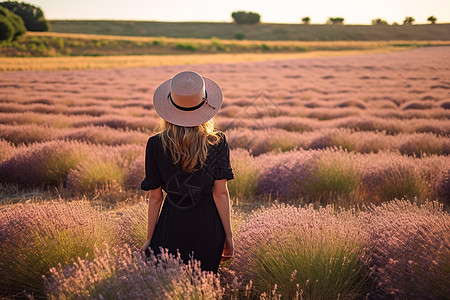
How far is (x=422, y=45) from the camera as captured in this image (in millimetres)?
8695

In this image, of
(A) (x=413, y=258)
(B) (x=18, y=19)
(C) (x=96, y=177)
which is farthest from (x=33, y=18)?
(A) (x=413, y=258)

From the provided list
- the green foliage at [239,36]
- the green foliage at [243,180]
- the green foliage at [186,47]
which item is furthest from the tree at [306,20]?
the green foliage at [243,180]

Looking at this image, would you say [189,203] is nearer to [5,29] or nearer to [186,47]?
[5,29]

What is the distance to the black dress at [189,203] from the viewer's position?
212 centimetres

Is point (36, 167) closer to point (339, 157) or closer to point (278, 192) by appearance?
point (278, 192)

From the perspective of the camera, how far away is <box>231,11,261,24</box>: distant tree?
257ft

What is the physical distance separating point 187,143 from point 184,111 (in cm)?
20

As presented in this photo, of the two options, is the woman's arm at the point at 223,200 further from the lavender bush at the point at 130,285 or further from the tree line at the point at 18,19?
the tree line at the point at 18,19

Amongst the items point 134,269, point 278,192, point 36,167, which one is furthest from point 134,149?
point 134,269

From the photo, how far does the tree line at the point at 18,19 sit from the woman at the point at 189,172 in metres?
16.7

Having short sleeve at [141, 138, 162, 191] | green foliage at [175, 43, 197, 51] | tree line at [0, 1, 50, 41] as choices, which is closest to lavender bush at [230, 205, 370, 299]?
short sleeve at [141, 138, 162, 191]

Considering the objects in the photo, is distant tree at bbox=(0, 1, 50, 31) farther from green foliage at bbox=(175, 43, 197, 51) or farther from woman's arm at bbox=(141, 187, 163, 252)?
woman's arm at bbox=(141, 187, 163, 252)

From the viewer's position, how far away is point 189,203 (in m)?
2.18

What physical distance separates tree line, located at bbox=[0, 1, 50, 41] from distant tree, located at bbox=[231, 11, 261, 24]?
46035mm
